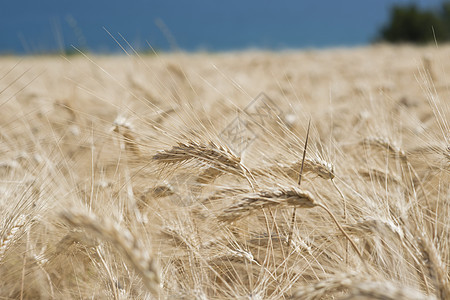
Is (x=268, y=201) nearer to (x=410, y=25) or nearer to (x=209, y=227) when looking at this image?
(x=209, y=227)

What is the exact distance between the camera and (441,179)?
50.2 inches

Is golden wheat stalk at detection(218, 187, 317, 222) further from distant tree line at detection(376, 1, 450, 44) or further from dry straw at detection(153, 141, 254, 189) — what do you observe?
distant tree line at detection(376, 1, 450, 44)

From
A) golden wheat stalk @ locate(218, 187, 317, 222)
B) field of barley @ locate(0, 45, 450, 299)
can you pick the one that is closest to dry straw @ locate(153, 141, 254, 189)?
field of barley @ locate(0, 45, 450, 299)

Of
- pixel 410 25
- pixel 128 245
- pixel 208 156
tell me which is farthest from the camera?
pixel 410 25

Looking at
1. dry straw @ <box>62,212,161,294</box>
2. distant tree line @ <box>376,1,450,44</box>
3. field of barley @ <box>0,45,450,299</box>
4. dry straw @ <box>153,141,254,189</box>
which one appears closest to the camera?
dry straw @ <box>62,212,161,294</box>

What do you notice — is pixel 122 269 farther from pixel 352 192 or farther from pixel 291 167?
pixel 352 192

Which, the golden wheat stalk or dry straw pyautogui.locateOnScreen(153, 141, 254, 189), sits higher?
dry straw pyautogui.locateOnScreen(153, 141, 254, 189)

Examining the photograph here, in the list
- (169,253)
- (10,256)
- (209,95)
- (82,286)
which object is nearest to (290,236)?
(169,253)

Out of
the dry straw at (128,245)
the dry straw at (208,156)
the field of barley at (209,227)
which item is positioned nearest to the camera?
the dry straw at (128,245)

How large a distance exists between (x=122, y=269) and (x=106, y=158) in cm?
61

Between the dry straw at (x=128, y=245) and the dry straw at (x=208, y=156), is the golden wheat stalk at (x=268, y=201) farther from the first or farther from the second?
the dry straw at (x=128, y=245)

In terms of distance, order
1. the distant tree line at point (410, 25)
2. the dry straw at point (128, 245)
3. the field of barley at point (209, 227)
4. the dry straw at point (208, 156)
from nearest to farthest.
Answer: the dry straw at point (128, 245)
the field of barley at point (209, 227)
the dry straw at point (208, 156)
the distant tree line at point (410, 25)

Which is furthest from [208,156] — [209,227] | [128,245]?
[128,245]

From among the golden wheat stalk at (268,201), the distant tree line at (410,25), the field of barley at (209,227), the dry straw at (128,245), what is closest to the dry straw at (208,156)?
the field of barley at (209,227)
